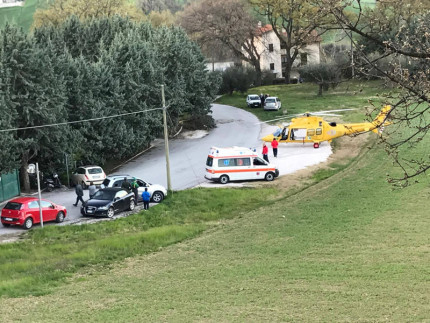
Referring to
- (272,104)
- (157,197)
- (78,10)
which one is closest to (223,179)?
(157,197)

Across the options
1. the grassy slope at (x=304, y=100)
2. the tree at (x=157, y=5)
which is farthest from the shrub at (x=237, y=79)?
the tree at (x=157, y=5)

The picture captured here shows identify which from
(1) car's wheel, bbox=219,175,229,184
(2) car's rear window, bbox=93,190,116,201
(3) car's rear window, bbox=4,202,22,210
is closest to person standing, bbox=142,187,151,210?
(2) car's rear window, bbox=93,190,116,201

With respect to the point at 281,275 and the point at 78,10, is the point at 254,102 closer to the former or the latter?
the point at 78,10

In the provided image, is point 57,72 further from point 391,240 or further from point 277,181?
point 391,240

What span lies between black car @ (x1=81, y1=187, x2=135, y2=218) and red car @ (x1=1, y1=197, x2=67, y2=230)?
2.04 metres

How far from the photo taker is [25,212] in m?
32.6

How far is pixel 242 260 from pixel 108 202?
517 inches

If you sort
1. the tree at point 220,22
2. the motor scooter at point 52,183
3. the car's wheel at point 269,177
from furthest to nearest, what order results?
the tree at point 220,22 → the motor scooter at point 52,183 → the car's wheel at point 269,177

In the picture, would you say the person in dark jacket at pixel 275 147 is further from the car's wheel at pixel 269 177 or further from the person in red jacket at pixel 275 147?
the car's wheel at pixel 269 177

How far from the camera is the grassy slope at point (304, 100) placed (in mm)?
70625

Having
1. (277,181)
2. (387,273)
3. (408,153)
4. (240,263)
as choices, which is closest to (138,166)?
(277,181)

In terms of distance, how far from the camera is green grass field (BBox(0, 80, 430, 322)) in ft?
56.2

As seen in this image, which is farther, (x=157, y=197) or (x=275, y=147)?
(x=275, y=147)

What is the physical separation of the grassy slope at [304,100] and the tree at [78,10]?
1928 cm
